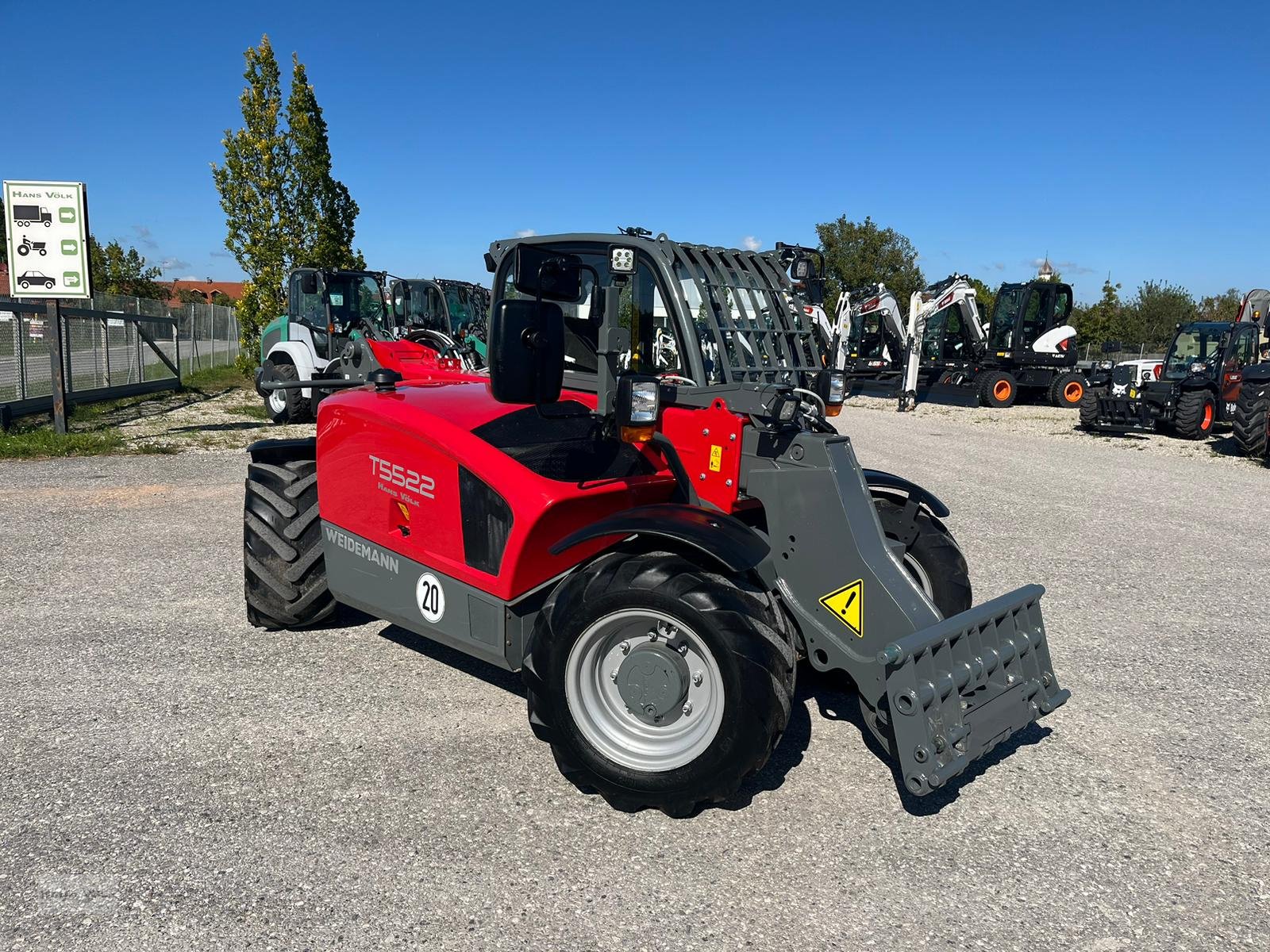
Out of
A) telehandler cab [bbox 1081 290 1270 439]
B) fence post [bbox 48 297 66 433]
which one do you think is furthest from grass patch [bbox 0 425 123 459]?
telehandler cab [bbox 1081 290 1270 439]

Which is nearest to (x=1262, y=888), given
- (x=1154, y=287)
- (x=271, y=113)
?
(x=271, y=113)

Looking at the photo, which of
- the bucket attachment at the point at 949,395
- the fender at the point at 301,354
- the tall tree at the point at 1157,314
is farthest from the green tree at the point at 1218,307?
the fender at the point at 301,354

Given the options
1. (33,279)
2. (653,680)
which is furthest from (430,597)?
(33,279)

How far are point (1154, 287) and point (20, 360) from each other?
177ft

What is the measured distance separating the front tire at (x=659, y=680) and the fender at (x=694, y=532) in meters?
0.12

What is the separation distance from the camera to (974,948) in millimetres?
2727

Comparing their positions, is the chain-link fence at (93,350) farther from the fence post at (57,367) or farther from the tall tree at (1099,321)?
the tall tree at (1099,321)

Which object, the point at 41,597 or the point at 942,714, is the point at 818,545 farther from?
the point at 41,597

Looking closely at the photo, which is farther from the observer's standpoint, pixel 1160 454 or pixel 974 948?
pixel 1160 454

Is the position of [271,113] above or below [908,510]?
above

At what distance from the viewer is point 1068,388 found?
78.5ft

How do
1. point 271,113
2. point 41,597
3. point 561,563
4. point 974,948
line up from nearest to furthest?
1. point 974,948
2. point 561,563
3. point 41,597
4. point 271,113

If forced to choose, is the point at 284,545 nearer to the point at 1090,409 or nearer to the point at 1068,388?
the point at 1090,409

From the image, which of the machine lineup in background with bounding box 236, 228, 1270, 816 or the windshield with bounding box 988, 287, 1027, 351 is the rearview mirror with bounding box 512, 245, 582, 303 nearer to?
the machine lineup in background with bounding box 236, 228, 1270, 816
